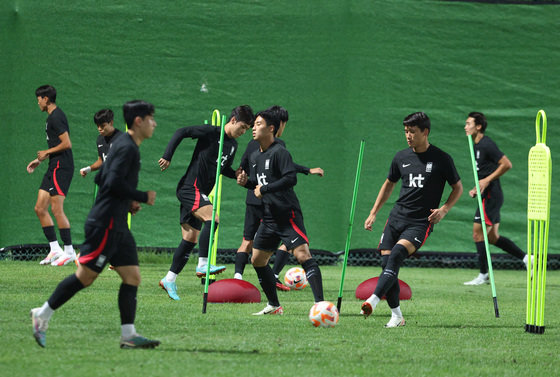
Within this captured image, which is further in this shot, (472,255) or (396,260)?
(472,255)

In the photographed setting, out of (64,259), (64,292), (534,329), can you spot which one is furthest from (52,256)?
(534,329)

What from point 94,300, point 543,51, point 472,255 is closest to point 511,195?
point 472,255

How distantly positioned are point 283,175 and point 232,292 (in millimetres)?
1611

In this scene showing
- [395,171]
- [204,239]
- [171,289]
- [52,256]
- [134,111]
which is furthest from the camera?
[52,256]

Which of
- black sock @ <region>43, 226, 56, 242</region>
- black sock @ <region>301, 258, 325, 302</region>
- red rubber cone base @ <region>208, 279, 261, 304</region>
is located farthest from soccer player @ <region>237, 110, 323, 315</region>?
black sock @ <region>43, 226, 56, 242</region>

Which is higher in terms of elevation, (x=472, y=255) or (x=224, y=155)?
(x=224, y=155)

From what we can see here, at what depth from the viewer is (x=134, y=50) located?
13164 mm

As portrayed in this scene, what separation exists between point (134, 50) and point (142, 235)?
280 centimetres

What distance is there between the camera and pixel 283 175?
7.51 m

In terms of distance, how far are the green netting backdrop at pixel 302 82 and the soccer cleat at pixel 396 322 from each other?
19.8ft

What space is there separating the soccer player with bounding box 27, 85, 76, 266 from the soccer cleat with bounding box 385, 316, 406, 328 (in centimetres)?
590

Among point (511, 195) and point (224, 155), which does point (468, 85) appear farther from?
point (224, 155)

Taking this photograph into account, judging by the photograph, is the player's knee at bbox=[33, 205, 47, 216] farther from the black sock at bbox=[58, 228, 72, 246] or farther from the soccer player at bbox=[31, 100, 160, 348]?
the soccer player at bbox=[31, 100, 160, 348]

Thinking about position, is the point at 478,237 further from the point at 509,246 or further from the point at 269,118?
the point at 269,118
